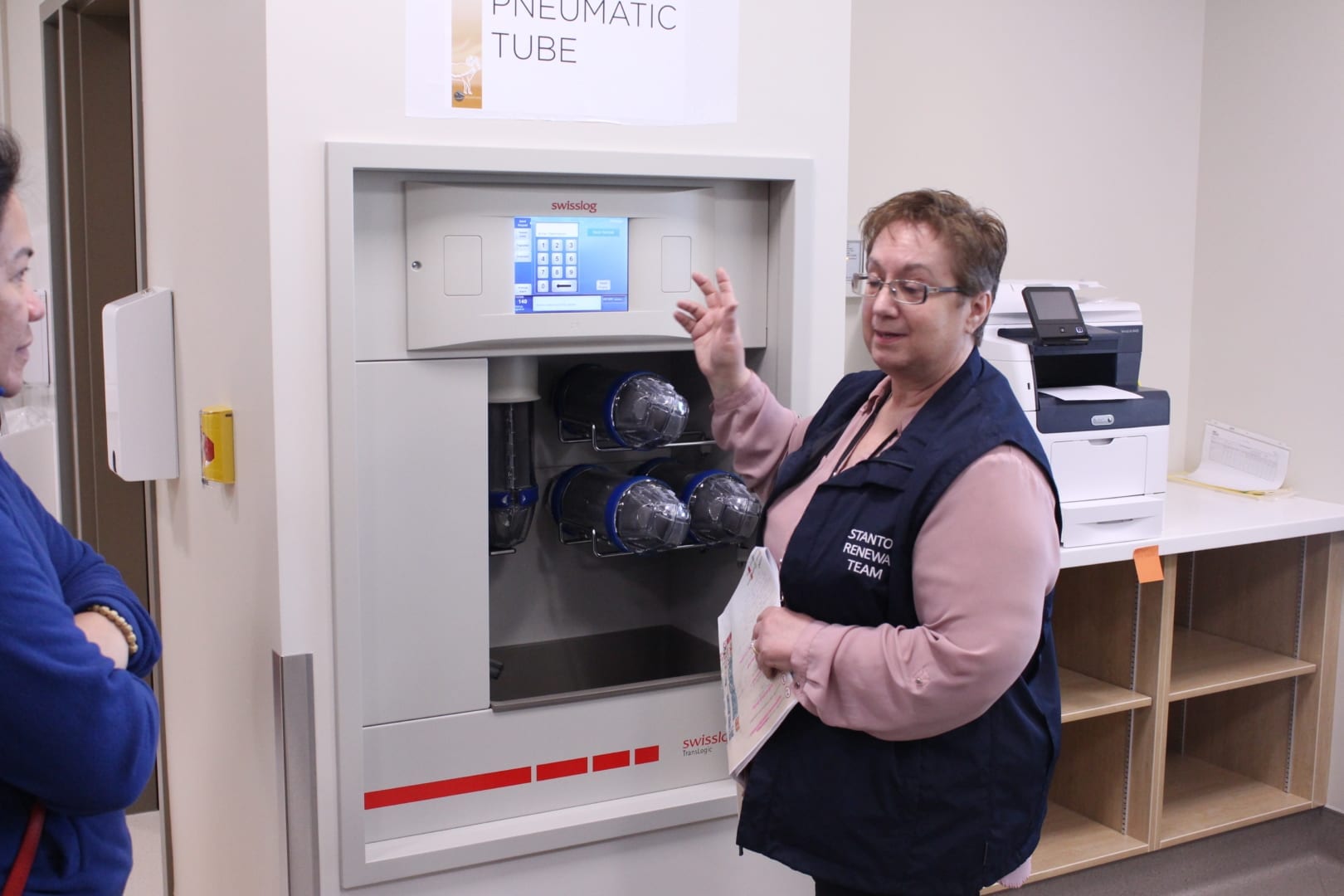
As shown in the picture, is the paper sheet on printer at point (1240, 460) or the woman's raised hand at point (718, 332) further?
the paper sheet on printer at point (1240, 460)

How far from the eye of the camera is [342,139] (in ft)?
5.28

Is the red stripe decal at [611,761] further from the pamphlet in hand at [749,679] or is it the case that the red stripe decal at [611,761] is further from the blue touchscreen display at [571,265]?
the blue touchscreen display at [571,265]

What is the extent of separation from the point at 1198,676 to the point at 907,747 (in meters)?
1.82

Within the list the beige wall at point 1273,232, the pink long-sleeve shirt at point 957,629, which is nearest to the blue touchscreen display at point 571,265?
the pink long-sleeve shirt at point 957,629

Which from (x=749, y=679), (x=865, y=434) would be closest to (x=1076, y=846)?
(x=749, y=679)

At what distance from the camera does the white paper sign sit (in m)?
1.67

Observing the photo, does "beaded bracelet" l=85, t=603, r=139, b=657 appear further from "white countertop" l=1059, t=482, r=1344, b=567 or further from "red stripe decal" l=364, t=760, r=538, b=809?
"white countertop" l=1059, t=482, r=1344, b=567

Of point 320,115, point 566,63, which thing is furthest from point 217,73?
point 566,63

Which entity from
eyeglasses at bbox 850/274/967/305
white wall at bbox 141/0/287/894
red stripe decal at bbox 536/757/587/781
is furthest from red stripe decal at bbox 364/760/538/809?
eyeglasses at bbox 850/274/967/305

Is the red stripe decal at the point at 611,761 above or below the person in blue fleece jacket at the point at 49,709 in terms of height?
below

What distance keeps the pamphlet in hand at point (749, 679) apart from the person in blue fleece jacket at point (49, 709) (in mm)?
782

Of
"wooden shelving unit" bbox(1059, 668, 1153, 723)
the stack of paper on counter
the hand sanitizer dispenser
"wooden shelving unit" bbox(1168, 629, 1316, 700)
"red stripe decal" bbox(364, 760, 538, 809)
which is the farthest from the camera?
the stack of paper on counter

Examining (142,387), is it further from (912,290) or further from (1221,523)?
(1221,523)

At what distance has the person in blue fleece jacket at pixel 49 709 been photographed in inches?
39.4
